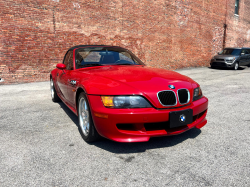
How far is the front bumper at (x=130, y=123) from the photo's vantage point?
232cm

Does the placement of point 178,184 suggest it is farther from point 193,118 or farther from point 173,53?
point 173,53

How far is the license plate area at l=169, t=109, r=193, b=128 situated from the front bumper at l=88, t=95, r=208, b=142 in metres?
0.05

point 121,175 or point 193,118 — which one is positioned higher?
point 193,118

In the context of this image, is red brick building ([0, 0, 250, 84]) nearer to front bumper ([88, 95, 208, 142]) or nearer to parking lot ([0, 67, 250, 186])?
parking lot ([0, 67, 250, 186])

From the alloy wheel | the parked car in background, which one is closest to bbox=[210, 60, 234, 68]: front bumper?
the parked car in background

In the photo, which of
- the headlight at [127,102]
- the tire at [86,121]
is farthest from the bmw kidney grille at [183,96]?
the tire at [86,121]

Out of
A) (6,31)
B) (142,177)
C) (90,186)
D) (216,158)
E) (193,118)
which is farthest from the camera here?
(6,31)

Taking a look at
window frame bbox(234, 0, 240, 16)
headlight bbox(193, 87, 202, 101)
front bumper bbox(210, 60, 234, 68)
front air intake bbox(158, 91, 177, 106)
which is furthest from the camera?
window frame bbox(234, 0, 240, 16)

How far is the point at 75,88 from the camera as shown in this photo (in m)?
3.12

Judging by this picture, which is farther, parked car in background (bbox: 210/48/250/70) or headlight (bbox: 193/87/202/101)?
parked car in background (bbox: 210/48/250/70)

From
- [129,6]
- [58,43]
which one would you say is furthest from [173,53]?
[58,43]

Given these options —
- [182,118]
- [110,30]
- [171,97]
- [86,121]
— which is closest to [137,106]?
[171,97]

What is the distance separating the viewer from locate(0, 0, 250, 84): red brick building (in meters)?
8.67

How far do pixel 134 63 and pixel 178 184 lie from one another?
2561mm
